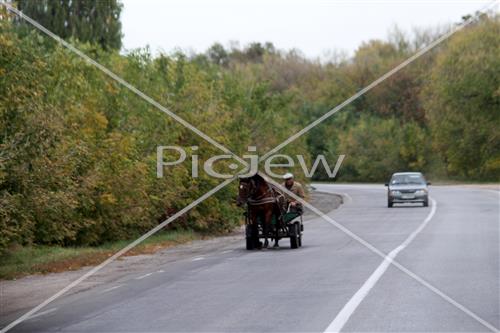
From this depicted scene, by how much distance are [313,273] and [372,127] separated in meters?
84.5

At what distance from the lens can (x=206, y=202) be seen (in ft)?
114

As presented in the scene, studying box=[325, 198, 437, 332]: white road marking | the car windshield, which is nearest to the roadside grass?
box=[325, 198, 437, 332]: white road marking

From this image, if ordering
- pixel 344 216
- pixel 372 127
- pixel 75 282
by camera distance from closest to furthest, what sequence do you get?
pixel 75 282
pixel 344 216
pixel 372 127

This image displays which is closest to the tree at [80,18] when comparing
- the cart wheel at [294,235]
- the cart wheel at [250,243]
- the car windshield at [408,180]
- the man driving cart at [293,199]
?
the car windshield at [408,180]

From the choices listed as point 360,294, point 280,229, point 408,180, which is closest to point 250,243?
point 280,229

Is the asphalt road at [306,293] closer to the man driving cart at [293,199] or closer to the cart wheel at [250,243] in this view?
the cart wheel at [250,243]

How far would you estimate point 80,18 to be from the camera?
84875mm

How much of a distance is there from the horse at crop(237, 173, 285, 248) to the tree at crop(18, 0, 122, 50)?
58.1 meters

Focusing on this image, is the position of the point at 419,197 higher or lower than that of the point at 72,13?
lower

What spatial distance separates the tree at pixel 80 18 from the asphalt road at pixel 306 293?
57271 mm

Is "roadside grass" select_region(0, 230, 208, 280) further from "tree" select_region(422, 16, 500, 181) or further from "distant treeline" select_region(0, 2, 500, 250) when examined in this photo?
"tree" select_region(422, 16, 500, 181)

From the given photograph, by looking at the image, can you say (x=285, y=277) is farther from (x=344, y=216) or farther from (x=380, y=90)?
(x=380, y=90)

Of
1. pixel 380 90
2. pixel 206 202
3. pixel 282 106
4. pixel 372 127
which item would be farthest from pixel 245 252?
pixel 380 90

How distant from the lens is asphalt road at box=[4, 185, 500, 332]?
13.2 meters
